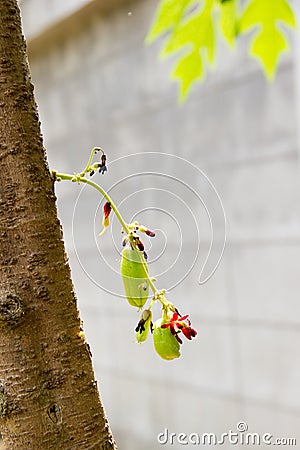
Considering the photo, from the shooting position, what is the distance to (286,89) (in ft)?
3.07

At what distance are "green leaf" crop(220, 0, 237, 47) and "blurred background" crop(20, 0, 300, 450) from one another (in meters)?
0.37

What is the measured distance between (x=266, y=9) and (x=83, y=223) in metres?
0.79

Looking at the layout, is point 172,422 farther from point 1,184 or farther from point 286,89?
point 1,184

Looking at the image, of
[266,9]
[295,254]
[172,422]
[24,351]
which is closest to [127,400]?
[172,422]

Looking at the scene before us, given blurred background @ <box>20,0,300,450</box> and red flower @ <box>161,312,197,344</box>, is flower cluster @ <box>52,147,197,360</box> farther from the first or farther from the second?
blurred background @ <box>20,0,300,450</box>

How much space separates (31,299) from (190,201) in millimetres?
717

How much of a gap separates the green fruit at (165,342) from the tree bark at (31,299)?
27 mm

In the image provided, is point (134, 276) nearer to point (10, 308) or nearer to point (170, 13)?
point (10, 308)

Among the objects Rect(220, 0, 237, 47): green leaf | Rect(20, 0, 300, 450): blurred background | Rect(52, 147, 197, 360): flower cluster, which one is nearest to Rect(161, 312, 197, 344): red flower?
Rect(52, 147, 197, 360): flower cluster

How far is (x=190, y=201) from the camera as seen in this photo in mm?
947

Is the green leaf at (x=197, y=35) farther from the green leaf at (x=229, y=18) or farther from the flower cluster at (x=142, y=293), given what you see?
the flower cluster at (x=142, y=293)

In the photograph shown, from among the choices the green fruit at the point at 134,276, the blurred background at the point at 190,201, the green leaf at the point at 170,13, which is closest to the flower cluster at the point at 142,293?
the green fruit at the point at 134,276

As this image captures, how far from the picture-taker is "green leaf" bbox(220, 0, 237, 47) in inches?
17.0

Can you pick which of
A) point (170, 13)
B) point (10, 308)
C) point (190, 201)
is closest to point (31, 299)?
point (10, 308)
